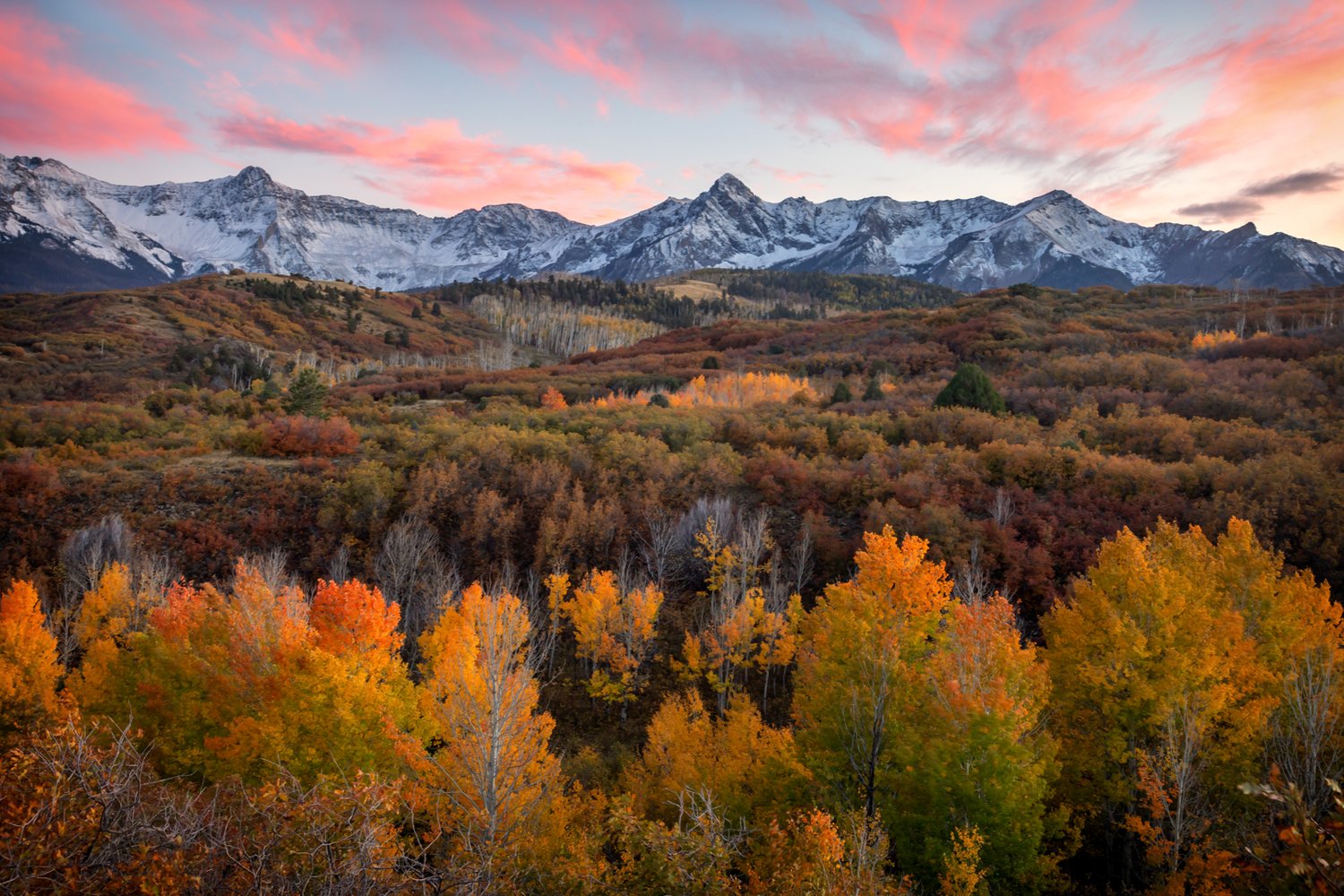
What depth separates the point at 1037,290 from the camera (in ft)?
316

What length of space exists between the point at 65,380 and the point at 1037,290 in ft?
436

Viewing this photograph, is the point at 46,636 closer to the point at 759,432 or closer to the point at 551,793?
the point at 551,793

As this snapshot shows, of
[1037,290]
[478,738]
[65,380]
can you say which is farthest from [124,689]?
[1037,290]

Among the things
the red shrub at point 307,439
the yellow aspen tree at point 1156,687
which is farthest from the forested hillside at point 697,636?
the red shrub at point 307,439

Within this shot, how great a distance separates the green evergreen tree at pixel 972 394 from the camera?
146 feet

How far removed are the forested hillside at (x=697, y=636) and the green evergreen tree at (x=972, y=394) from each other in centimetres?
32

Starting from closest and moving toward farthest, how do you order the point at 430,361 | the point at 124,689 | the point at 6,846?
the point at 6,846
the point at 124,689
the point at 430,361

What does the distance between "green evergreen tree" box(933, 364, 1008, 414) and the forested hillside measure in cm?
32

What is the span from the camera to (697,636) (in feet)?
96.6

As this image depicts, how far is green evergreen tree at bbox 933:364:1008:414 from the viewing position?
4464 centimetres

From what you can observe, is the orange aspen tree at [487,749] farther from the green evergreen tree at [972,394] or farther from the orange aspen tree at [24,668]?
the green evergreen tree at [972,394]

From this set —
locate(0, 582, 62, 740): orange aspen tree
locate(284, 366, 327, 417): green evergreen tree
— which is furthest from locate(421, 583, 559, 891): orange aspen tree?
locate(284, 366, 327, 417): green evergreen tree

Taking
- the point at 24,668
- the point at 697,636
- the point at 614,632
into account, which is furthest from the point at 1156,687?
the point at 24,668

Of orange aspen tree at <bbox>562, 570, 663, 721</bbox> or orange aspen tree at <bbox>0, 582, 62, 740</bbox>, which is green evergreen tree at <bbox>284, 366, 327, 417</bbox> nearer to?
orange aspen tree at <bbox>0, 582, 62, 740</bbox>
